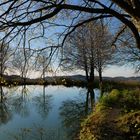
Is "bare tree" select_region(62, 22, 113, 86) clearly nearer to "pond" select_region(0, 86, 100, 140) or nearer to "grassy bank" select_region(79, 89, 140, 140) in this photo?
"pond" select_region(0, 86, 100, 140)

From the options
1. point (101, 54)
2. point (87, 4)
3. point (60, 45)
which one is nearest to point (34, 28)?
point (60, 45)

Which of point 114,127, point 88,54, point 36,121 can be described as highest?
point 88,54

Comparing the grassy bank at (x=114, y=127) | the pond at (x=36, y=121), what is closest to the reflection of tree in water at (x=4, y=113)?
the pond at (x=36, y=121)

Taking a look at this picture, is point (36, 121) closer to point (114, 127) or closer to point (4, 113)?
point (4, 113)

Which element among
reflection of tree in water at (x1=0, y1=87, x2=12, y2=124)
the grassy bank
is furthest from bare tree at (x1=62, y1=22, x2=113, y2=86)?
the grassy bank

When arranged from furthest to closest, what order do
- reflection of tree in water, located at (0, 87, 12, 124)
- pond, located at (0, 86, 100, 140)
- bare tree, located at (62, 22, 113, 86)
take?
bare tree, located at (62, 22, 113, 86) → reflection of tree in water, located at (0, 87, 12, 124) → pond, located at (0, 86, 100, 140)

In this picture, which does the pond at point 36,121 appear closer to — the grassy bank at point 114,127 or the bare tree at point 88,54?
the grassy bank at point 114,127

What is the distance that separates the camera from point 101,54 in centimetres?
4559

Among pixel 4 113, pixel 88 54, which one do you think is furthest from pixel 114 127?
pixel 88 54

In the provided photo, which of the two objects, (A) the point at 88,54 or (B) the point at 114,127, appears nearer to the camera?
(B) the point at 114,127

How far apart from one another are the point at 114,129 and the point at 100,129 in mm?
433

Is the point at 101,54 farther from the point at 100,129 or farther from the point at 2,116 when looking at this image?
the point at 100,129

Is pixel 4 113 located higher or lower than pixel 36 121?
higher

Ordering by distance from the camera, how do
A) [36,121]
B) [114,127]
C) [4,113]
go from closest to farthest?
1. [114,127]
2. [36,121]
3. [4,113]
